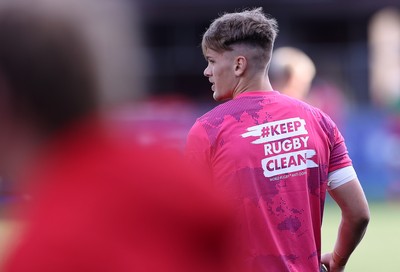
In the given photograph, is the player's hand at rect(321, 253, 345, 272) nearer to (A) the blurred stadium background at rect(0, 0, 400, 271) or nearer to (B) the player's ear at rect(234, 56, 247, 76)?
(B) the player's ear at rect(234, 56, 247, 76)

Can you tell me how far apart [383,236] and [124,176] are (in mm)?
10413

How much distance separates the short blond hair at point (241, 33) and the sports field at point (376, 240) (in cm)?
539

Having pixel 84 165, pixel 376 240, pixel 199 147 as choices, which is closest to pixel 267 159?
pixel 199 147

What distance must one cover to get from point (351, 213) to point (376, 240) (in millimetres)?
7756

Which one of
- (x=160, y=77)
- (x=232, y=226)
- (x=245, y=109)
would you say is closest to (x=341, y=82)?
(x=160, y=77)

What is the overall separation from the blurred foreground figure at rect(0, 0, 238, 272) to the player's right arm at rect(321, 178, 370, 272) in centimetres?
222

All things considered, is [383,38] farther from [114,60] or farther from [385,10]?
[114,60]

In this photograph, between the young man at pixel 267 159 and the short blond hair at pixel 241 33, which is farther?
the short blond hair at pixel 241 33

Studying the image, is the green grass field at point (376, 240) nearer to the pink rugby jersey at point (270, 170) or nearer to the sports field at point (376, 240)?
the sports field at point (376, 240)

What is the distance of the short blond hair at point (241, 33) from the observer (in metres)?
4.07

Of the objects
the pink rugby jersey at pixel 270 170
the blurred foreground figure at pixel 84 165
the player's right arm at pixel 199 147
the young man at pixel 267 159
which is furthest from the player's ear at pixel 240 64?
the blurred foreground figure at pixel 84 165

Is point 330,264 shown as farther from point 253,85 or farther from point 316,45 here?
point 316,45

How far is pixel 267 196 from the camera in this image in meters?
3.73

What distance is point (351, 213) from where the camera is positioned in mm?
3949
